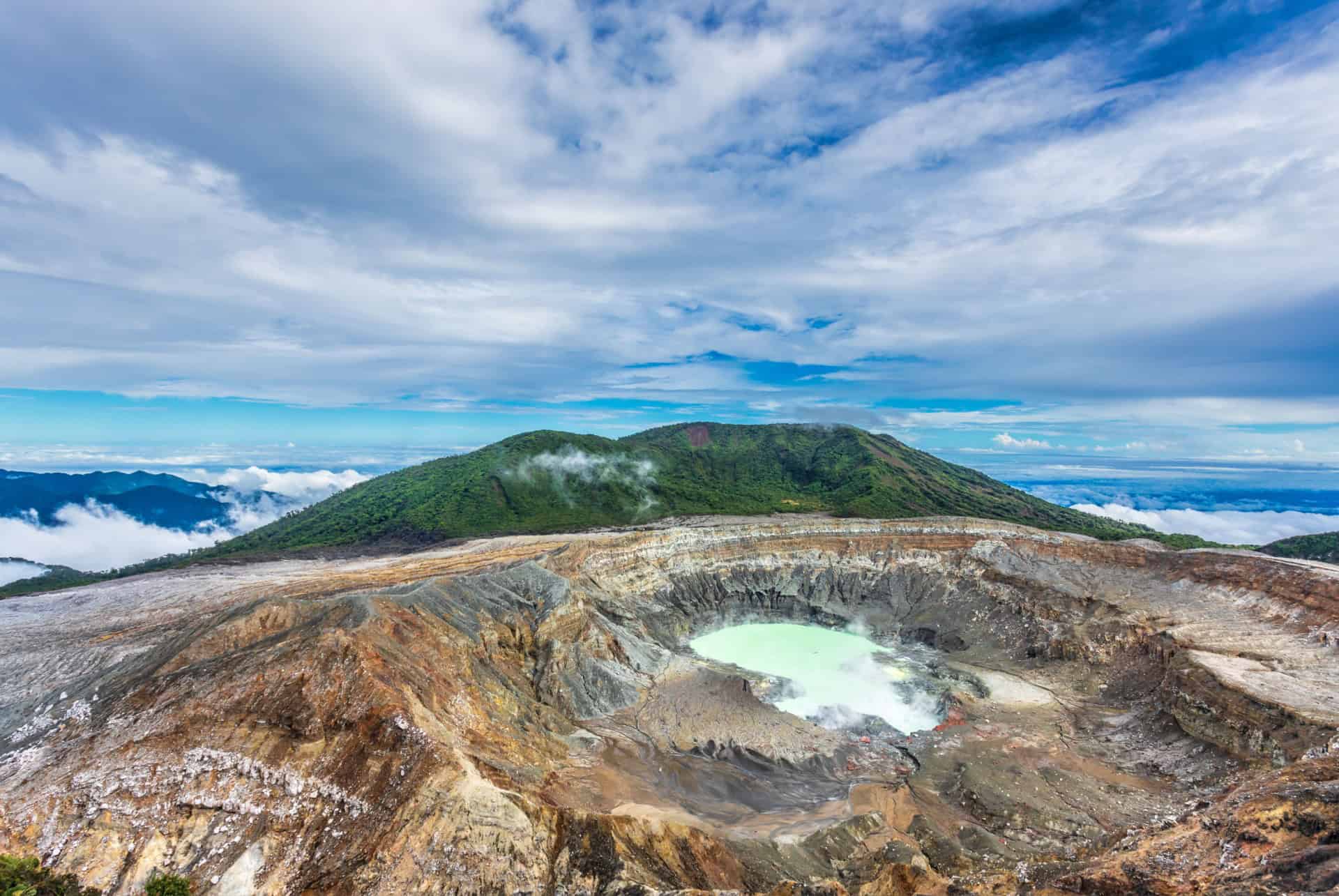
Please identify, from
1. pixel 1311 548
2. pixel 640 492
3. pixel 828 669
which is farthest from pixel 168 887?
pixel 1311 548

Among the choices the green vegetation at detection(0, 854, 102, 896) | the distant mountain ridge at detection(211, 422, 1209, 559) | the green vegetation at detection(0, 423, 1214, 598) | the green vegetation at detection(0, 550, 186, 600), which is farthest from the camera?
the distant mountain ridge at detection(211, 422, 1209, 559)

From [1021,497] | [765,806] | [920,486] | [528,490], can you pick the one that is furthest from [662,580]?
[1021,497]

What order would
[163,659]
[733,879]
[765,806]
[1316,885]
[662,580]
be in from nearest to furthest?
1. [1316,885]
2. [733,879]
3. [163,659]
4. [765,806]
5. [662,580]

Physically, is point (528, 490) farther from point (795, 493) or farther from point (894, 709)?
point (894, 709)

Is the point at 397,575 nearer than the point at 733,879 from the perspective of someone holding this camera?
No

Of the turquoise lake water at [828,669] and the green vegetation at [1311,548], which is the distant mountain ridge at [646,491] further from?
the turquoise lake water at [828,669]

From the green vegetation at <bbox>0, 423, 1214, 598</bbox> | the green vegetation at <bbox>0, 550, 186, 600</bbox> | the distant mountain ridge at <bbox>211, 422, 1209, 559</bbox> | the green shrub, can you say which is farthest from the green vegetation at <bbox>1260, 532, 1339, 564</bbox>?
the green vegetation at <bbox>0, 550, 186, 600</bbox>

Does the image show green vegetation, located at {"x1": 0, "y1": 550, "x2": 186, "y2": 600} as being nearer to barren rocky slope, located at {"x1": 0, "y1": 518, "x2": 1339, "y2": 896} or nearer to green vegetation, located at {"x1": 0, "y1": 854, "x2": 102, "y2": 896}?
barren rocky slope, located at {"x1": 0, "y1": 518, "x2": 1339, "y2": 896}
